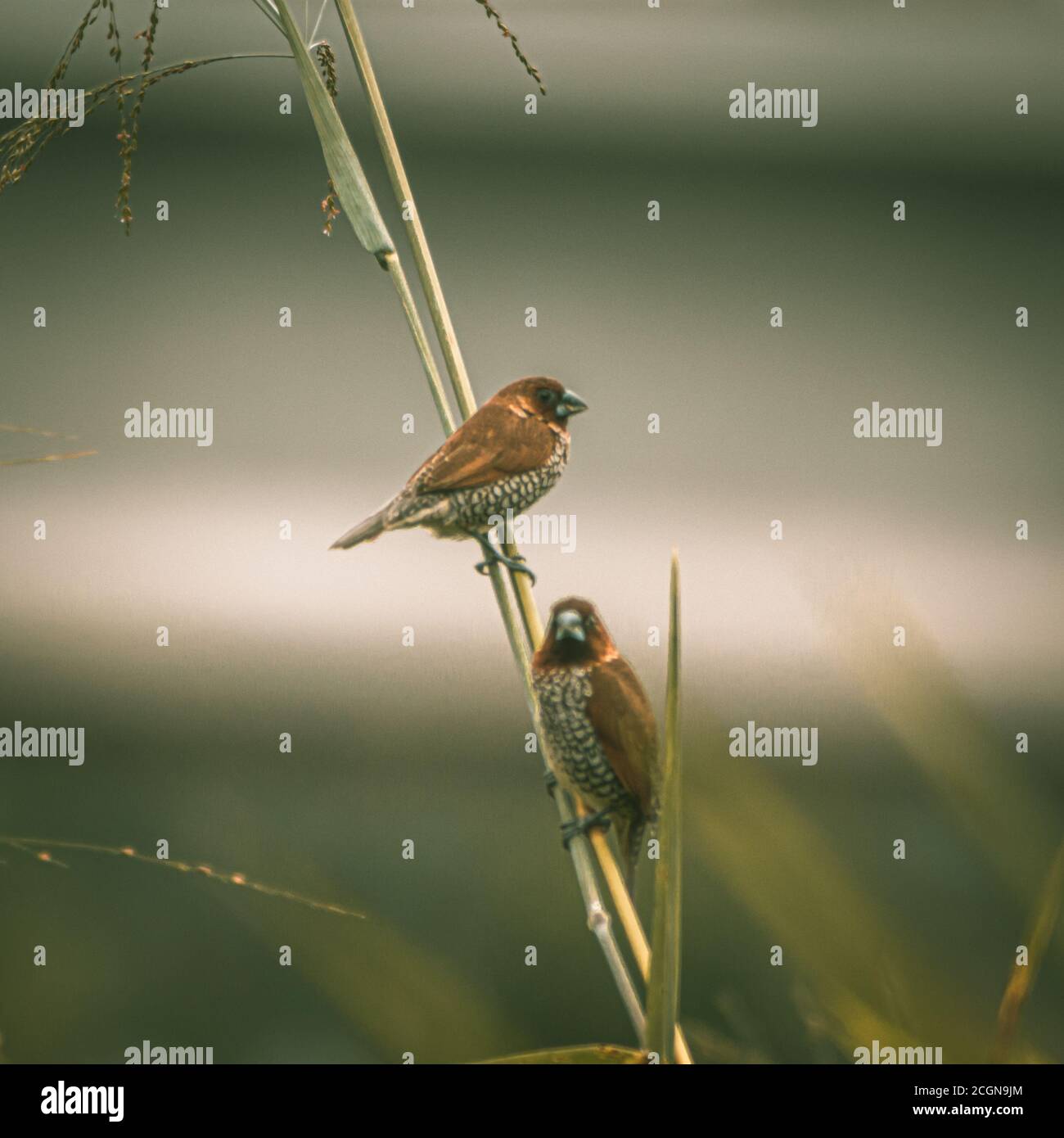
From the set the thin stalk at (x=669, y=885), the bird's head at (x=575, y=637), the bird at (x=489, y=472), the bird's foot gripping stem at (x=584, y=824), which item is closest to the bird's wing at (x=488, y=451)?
the bird at (x=489, y=472)

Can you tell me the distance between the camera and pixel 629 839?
1210 millimetres

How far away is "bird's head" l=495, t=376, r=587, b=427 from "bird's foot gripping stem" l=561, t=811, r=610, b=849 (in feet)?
1.43

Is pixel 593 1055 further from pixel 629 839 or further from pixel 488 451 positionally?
pixel 488 451

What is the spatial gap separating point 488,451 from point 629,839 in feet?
1.43

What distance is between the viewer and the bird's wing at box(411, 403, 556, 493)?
1124mm

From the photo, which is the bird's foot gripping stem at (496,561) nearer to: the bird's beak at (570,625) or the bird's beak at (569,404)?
the bird's beak at (570,625)

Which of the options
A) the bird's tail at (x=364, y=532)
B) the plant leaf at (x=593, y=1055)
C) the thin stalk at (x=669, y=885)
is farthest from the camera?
the bird's tail at (x=364, y=532)

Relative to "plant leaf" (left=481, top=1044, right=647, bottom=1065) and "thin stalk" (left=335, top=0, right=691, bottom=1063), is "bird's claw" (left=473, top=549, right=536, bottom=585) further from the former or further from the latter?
"plant leaf" (left=481, top=1044, right=647, bottom=1065)

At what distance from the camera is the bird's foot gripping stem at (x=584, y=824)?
105cm

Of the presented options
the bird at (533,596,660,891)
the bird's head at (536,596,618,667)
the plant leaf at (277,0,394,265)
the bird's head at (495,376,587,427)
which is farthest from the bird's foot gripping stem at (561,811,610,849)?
the plant leaf at (277,0,394,265)

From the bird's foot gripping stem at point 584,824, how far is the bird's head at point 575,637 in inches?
7.2

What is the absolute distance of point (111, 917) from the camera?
58.1 inches
